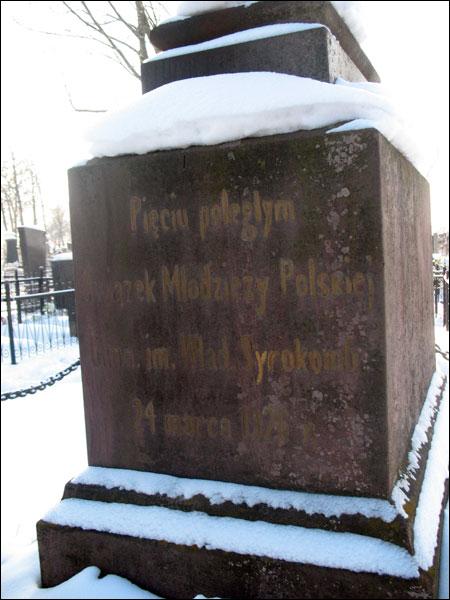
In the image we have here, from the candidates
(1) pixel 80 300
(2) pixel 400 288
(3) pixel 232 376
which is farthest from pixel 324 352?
(1) pixel 80 300

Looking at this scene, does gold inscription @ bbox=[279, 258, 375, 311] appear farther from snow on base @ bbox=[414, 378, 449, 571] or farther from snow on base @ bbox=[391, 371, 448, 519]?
snow on base @ bbox=[414, 378, 449, 571]

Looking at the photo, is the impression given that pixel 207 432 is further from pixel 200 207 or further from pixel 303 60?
pixel 303 60

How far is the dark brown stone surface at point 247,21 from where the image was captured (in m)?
2.32

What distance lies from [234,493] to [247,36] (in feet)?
6.94

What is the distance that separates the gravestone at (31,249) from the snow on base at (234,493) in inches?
627

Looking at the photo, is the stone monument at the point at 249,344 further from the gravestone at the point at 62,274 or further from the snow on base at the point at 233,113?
the gravestone at the point at 62,274

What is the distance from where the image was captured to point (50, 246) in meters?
31.2

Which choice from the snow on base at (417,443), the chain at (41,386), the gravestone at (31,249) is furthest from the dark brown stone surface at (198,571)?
the gravestone at (31,249)

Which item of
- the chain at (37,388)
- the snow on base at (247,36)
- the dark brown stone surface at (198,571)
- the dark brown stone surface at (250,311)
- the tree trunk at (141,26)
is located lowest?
the chain at (37,388)

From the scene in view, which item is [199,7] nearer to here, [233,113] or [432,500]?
[233,113]

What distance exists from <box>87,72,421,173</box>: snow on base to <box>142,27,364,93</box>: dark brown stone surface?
14cm

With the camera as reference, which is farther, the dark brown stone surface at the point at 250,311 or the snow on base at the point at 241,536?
the dark brown stone surface at the point at 250,311

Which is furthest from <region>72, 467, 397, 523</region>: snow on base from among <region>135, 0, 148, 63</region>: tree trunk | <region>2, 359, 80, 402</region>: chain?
<region>135, 0, 148, 63</region>: tree trunk

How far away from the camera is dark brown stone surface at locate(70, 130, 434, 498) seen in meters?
2.02
